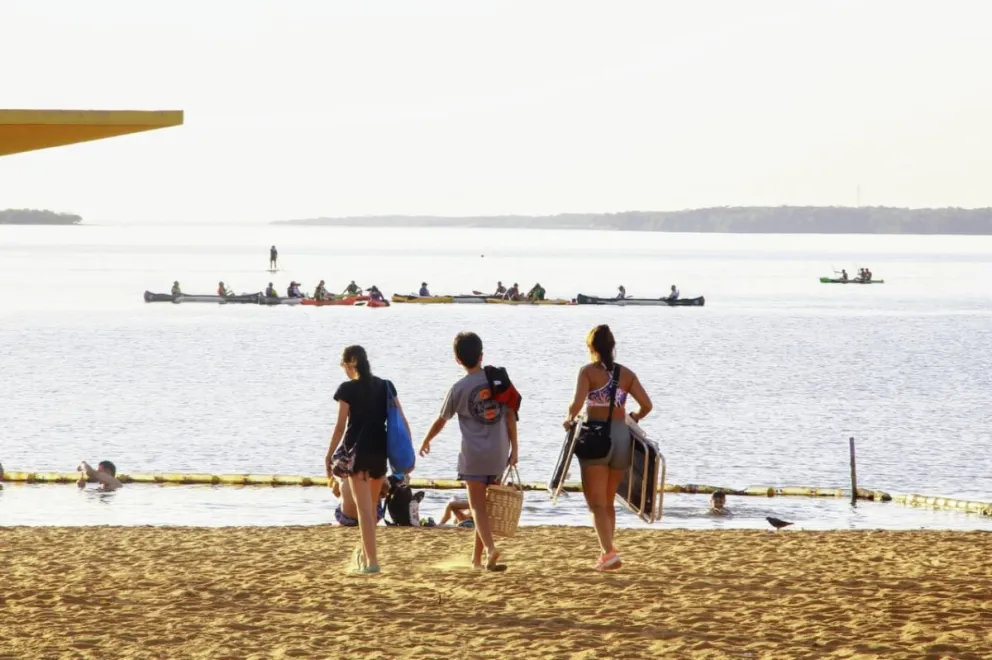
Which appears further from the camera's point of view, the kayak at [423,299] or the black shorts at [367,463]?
the kayak at [423,299]

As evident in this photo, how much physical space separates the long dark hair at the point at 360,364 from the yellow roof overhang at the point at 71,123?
192 centimetres

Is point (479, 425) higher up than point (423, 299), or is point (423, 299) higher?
point (423, 299)

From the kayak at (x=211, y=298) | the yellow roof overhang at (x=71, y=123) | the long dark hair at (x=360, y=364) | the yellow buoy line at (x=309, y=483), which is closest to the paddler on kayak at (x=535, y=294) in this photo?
the kayak at (x=211, y=298)

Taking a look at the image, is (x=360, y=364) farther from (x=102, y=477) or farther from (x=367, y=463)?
(x=102, y=477)

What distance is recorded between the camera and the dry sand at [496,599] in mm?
8461

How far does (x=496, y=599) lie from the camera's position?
988cm

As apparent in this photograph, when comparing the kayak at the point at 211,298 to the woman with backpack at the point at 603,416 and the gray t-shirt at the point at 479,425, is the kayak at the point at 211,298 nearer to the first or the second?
the gray t-shirt at the point at 479,425

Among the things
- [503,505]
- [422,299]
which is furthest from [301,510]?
[422,299]

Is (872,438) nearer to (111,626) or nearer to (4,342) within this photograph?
(111,626)

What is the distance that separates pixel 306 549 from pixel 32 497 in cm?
1144

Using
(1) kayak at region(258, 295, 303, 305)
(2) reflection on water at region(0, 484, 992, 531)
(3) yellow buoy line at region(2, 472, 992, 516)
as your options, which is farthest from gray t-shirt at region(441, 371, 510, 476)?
(1) kayak at region(258, 295, 303, 305)

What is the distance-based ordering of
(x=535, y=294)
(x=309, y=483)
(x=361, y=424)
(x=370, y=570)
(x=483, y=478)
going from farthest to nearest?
(x=535, y=294) → (x=309, y=483) → (x=370, y=570) → (x=483, y=478) → (x=361, y=424)

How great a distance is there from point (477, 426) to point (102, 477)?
1471 centimetres

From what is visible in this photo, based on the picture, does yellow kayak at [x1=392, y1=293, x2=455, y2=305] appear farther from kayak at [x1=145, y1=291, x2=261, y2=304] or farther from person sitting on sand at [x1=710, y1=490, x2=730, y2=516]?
person sitting on sand at [x1=710, y1=490, x2=730, y2=516]
